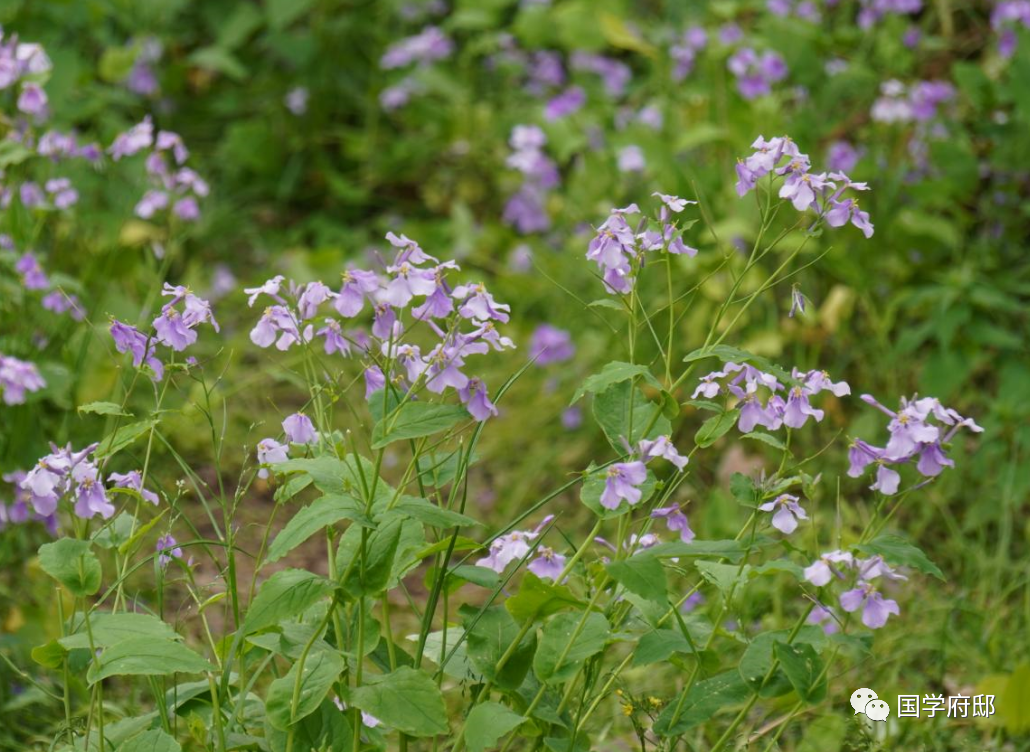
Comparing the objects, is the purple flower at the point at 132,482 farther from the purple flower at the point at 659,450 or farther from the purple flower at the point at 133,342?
the purple flower at the point at 659,450

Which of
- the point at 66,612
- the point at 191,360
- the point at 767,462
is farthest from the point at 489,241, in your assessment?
the point at 191,360

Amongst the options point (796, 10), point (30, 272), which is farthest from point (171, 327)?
point (796, 10)

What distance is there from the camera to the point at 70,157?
2.48 meters

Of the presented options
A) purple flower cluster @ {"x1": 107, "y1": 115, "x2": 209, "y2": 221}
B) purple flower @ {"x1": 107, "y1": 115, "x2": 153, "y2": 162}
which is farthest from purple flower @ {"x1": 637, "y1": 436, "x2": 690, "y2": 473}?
purple flower @ {"x1": 107, "y1": 115, "x2": 153, "y2": 162}

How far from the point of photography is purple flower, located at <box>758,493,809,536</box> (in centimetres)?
126

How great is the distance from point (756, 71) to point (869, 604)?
1957mm

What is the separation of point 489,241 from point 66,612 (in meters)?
1.96

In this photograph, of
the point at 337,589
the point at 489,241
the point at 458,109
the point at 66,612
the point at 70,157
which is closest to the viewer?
the point at 337,589

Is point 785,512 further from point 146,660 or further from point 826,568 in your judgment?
point 146,660

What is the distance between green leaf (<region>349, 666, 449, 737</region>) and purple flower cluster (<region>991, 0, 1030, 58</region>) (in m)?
2.24

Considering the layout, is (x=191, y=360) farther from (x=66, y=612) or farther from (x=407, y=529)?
(x=66, y=612)

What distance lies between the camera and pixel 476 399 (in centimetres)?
123

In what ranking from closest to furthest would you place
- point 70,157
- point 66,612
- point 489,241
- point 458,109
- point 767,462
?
point 66,612, point 70,157, point 767,462, point 489,241, point 458,109

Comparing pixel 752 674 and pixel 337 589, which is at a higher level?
pixel 337 589
